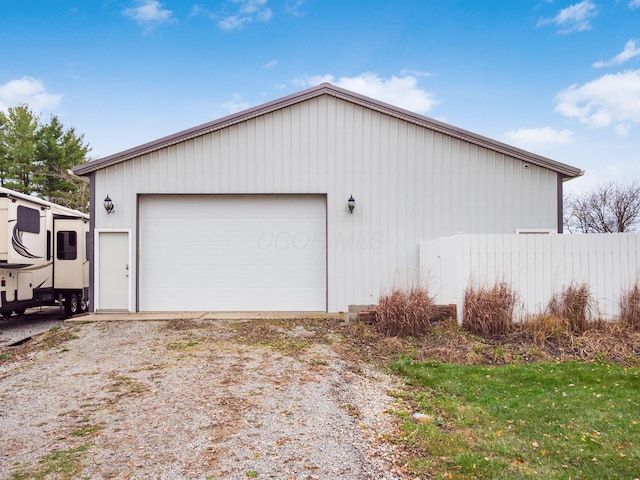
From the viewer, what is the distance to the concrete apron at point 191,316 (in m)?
8.34

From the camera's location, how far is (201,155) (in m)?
9.23

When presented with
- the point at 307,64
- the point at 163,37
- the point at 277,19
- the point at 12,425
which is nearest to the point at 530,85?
the point at 307,64

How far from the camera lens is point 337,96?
919cm

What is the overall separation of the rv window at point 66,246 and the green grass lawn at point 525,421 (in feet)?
29.9

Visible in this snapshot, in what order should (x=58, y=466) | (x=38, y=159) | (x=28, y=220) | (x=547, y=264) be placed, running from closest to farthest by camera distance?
(x=58, y=466) → (x=547, y=264) → (x=28, y=220) → (x=38, y=159)

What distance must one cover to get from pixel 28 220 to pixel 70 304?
257 centimetres

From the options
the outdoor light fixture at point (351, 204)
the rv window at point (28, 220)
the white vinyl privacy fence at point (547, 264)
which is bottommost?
the white vinyl privacy fence at point (547, 264)

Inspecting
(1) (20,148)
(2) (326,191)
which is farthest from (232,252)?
(1) (20,148)

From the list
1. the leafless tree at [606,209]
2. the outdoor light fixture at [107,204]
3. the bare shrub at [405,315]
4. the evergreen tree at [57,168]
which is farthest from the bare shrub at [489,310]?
the evergreen tree at [57,168]

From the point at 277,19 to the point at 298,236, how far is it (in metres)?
7.61

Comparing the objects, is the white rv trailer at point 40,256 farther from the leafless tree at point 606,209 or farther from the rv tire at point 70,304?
the leafless tree at point 606,209

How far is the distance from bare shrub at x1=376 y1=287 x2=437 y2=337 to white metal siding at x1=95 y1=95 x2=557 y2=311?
8.03 feet

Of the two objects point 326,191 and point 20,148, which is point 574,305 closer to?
point 326,191

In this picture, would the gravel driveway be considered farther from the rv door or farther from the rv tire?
the rv tire
